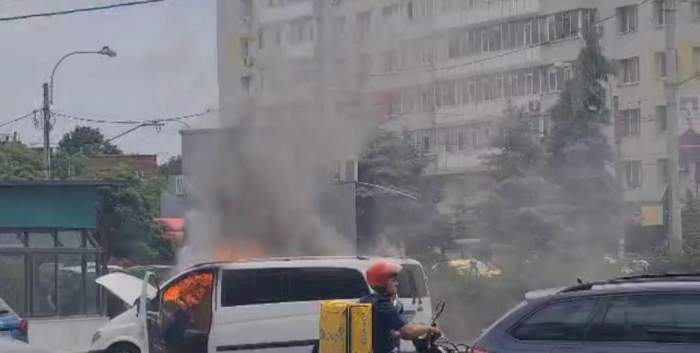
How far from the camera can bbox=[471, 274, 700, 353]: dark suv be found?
888cm

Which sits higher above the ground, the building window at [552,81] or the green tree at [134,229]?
the building window at [552,81]

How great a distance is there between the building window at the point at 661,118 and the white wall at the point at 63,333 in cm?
2484

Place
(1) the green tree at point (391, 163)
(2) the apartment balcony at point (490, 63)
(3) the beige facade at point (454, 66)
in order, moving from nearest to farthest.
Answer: (3) the beige facade at point (454, 66), (2) the apartment balcony at point (490, 63), (1) the green tree at point (391, 163)

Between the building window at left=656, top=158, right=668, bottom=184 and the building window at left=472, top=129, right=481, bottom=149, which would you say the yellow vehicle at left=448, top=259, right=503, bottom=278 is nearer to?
the building window at left=472, top=129, right=481, bottom=149

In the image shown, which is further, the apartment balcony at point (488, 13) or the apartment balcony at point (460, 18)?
the apartment balcony at point (488, 13)

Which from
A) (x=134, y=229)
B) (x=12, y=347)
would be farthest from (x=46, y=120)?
(x=12, y=347)

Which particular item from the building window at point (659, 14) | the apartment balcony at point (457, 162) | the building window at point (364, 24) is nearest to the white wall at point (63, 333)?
the building window at point (364, 24)

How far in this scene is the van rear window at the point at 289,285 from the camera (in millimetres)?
16062

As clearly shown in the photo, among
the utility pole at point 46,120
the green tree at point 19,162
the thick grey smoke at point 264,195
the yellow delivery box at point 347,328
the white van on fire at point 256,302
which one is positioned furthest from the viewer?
the green tree at point 19,162

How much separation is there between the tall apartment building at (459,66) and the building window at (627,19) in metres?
0.04

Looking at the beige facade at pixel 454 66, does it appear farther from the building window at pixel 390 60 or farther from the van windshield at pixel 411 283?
the van windshield at pixel 411 283

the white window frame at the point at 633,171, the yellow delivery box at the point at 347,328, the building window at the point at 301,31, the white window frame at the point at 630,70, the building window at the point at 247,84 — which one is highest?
the white window frame at the point at 630,70

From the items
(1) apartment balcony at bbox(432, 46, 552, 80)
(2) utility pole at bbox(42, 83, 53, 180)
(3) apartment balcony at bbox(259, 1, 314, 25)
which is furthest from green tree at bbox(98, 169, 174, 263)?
(3) apartment balcony at bbox(259, 1, 314, 25)

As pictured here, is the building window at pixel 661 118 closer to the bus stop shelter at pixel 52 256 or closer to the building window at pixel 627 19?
the building window at pixel 627 19
